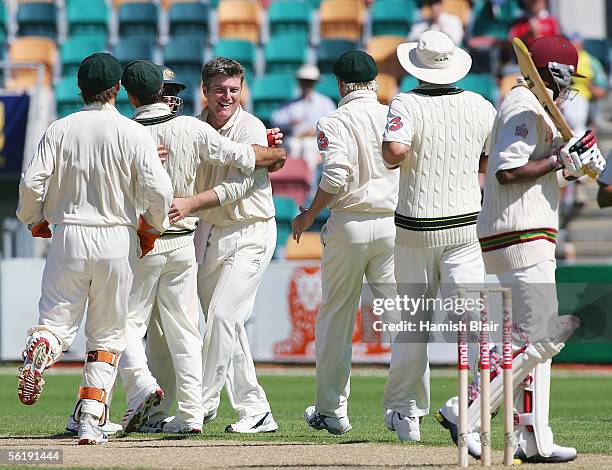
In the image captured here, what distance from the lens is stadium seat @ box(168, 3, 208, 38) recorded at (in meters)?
20.0

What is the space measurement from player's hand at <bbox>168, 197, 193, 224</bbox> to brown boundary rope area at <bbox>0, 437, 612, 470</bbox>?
127cm

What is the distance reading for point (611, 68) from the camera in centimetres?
1962

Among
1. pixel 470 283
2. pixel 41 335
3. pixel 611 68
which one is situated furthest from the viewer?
pixel 611 68

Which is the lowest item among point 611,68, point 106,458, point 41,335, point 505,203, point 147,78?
point 106,458

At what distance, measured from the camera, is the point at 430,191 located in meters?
7.31

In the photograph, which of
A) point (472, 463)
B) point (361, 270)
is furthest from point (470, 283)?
point (472, 463)

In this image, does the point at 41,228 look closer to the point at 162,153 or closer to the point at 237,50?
the point at 162,153

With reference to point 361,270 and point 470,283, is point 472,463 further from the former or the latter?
point 361,270

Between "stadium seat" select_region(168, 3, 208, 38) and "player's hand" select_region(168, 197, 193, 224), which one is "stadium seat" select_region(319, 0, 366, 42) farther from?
"player's hand" select_region(168, 197, 193, 224)

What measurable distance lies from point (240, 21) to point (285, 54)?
109cm

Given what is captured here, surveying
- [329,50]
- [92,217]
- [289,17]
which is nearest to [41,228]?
[92,217]

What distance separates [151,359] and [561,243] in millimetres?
9102

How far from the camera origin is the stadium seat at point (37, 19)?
2031 centimetres

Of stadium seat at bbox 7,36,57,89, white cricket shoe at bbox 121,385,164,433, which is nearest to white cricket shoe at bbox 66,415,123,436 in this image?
white cricket shoe at bbox 121,385,164,433
